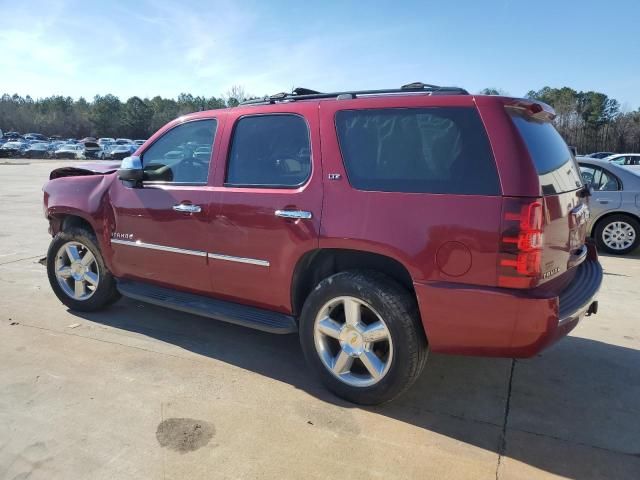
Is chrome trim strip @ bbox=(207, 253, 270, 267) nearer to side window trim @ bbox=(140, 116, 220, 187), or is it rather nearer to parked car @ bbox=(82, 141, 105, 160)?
side window trim @ bbox=(140, 116, 220, 187)

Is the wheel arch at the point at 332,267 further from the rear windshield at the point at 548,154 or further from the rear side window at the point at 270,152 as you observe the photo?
the rear windshield at the point at 548,154

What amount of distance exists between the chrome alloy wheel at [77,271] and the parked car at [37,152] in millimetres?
53497

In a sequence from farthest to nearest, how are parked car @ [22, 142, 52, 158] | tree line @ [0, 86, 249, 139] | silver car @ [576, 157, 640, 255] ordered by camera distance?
tree line @ [0, 86, 249, 139], parked car @ [22, 142, 52, 158], silver car @ [576, 157, 640, 255]

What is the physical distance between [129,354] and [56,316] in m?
1.37

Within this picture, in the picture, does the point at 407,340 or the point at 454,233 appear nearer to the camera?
the point at 454,233

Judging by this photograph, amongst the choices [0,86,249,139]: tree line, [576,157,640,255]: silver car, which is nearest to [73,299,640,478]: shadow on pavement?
[576,157,640,255]: silver car

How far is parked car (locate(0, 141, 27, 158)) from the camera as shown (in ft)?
165

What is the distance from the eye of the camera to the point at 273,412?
126 inches

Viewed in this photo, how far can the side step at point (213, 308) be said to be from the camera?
11.7ft

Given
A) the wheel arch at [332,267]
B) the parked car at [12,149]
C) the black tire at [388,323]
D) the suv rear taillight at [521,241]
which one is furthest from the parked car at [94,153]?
the suv rear taillight at [521,241]

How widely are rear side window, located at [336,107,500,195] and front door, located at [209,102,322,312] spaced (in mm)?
283

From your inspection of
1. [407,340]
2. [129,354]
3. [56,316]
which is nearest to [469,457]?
[407,340]

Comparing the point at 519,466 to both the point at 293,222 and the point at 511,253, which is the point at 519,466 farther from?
the point at 293,222

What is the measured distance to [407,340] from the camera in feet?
9.86
